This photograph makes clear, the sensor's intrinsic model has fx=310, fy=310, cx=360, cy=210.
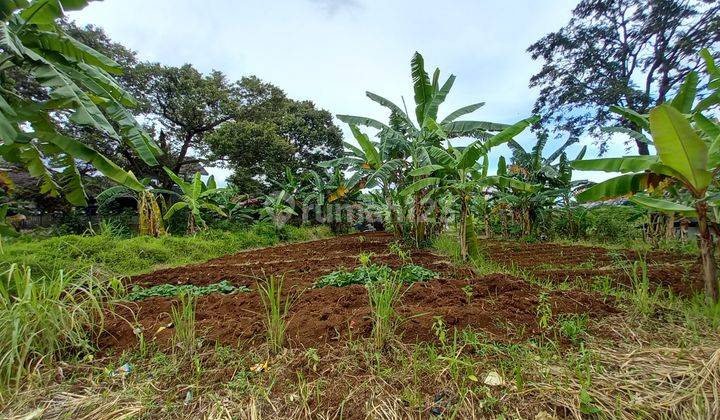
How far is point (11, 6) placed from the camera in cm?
274

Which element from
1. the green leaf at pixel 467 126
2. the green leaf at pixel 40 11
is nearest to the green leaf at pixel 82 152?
the green leaf at pixel 40 11

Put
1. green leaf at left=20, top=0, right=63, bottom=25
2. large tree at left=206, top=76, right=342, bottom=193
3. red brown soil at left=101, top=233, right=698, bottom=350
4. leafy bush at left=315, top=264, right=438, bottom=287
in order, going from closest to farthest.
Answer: red brown soil at left=101, top=233, right=698, bottom=350
green leaf at left=20, top=0, right=63, bottom=25
leafy bush at left=315, top=264, right=438, bottom=287
large tree at left=206, top=76, right=342, bottom=193

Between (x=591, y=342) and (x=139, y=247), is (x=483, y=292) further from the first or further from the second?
(x=139, y=247)

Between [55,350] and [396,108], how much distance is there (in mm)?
6015

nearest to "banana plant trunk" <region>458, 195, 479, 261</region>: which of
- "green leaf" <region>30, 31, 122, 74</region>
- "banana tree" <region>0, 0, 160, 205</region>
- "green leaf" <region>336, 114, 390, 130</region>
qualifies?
"green leaf" <region>336, 114, 390, 130</region>

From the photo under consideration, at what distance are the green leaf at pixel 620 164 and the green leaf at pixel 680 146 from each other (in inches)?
13.0

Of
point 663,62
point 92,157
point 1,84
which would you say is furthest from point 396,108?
point 663,62

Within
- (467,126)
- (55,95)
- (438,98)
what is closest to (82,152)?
(55,95)

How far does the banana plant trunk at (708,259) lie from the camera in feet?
7.04

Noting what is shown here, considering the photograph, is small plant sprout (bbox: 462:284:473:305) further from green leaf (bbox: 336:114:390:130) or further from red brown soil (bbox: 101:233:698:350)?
green leaf (bbox: 336:114:390:130)

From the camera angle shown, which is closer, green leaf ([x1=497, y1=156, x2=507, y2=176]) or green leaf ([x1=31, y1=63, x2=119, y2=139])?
green leaf ([x1=31, y1=63, x2=119, y2=139])

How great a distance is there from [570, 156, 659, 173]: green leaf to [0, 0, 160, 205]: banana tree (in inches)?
163

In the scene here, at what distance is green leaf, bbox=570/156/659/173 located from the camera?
2646 mm

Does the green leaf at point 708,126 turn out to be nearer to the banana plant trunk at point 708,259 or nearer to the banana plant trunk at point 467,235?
the banana plant trunk at point 708,259
